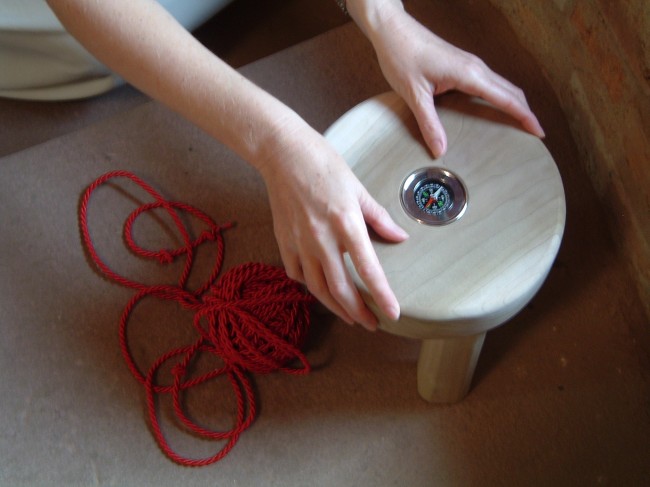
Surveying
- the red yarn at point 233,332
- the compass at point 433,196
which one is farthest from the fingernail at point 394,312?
the red yarn at point 233,332

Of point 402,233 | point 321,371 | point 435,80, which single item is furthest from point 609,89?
point 321,371

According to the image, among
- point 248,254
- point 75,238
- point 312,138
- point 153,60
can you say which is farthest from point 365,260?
point 75,238

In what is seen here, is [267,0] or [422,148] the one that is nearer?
[422,148]

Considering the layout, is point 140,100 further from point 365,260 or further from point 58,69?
point 365,260

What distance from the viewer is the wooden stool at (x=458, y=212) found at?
0.67 meters

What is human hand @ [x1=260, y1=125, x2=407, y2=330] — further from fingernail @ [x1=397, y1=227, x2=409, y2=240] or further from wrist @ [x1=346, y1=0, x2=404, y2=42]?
wrist @ [x1=346, y1=0, x2=404, y2=42]

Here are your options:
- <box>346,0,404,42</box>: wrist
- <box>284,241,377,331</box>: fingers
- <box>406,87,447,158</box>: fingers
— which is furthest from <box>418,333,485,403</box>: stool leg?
<box>346,0,404,42</box>: wrist

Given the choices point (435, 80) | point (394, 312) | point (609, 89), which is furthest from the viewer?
point (609, 89)

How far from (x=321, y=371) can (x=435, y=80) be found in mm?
467

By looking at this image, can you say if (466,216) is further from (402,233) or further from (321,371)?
(321,371)

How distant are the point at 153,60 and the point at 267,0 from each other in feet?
2.15

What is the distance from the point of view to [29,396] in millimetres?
1022

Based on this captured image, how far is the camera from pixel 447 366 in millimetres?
849

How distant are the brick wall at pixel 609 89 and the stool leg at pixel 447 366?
0.31 meters
